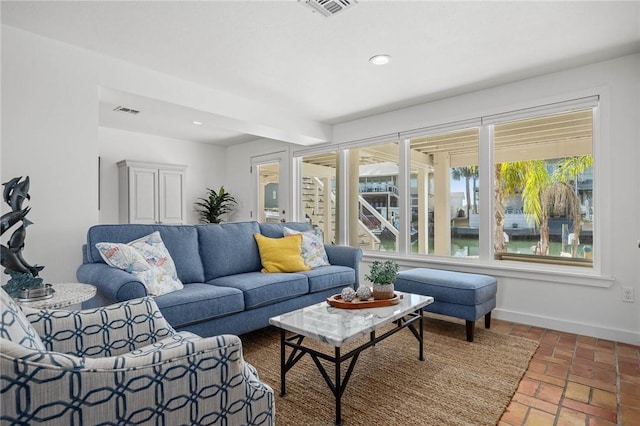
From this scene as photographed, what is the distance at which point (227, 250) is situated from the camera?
10.7 feet

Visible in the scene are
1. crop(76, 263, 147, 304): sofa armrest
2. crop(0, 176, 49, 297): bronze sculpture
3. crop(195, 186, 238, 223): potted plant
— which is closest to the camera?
crop(0, 176, 49, 297): bronze sculpture

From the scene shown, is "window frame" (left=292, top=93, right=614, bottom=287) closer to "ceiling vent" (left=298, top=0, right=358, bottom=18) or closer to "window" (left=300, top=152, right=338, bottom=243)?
"window" (left=300, top=152, right=338, bottom=243)

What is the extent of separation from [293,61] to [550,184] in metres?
2.60

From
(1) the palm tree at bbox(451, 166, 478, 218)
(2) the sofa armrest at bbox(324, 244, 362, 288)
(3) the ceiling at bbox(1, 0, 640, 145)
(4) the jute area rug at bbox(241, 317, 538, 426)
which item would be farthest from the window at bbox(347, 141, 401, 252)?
(4) the jute area rug at bbox(241, 317, 538, 426)

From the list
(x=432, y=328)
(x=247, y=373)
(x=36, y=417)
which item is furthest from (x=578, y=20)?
(x=36, y=417)

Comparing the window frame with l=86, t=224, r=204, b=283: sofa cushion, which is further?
the window frame

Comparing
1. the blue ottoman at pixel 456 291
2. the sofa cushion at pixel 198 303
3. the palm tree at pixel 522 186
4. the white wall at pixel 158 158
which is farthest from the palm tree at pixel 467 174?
the white wall at pixel 158 158

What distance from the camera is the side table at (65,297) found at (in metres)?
1.81

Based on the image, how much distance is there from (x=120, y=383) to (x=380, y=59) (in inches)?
110

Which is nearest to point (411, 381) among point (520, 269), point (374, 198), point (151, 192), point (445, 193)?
point (520, 269)

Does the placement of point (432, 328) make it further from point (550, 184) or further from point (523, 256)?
point (550, 184)

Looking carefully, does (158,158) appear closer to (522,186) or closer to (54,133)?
(54,133)

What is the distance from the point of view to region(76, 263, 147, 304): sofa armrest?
212cm

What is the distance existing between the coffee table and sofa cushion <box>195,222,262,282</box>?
4.07ft
